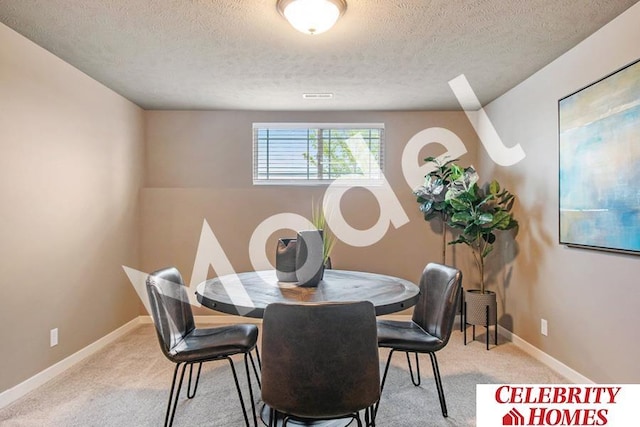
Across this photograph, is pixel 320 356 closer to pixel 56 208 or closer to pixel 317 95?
pixel 56 208

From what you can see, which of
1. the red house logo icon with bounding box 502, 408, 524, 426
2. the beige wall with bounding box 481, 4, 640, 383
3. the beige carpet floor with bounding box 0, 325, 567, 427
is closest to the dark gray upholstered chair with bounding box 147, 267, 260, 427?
the beige carpet floor with bounding box 0, 325, 567, 427

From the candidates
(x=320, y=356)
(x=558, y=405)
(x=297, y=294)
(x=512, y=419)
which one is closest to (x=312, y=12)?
(x=297, y=294)

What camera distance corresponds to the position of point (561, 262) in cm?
295

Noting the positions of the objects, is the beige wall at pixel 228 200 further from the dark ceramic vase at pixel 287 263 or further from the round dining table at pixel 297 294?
the dark ceramic vase at pixel 287 263

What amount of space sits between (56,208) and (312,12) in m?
2.38

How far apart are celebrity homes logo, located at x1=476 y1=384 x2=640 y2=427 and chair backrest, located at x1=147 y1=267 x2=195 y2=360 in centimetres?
175

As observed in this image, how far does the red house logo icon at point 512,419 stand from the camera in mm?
2001

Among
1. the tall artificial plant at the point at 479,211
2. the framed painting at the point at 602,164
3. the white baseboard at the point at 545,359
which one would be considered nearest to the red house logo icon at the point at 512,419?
the white baseboard at the point at 545,359

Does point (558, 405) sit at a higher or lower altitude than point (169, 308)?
lower

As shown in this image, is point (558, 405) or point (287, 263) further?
point (287, 263)

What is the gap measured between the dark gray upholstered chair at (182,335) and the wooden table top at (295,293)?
167 mm

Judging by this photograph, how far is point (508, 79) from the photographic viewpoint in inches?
134

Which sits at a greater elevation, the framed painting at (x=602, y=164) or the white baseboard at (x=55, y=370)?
the framed painting at (x=602, y=164)

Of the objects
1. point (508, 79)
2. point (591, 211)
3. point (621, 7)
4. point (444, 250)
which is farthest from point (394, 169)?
point (621, 7)
